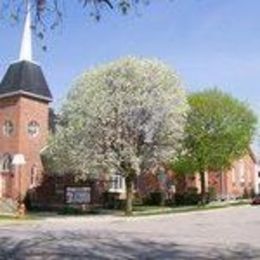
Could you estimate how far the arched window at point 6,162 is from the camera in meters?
58.4

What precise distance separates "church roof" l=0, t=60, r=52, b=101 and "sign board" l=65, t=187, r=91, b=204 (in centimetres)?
1176

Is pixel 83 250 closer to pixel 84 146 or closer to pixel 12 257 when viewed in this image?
pixel 12 257

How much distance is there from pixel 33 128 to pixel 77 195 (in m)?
10.6

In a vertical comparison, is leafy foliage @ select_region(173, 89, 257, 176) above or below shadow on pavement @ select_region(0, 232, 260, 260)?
above

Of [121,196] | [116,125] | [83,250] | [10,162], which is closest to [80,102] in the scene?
[116,125]

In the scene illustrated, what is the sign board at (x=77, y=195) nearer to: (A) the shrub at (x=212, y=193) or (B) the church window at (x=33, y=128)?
(B) the church window at (x=33, y=128)

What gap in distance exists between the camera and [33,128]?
59656 millimetres

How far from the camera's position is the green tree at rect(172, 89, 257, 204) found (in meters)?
63.1

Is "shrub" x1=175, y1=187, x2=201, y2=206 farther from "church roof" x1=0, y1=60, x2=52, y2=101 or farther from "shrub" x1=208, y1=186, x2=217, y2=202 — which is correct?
"church roof" x1=0, y1=60, x2=52, y2=101

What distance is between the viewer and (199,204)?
65062 millimetres

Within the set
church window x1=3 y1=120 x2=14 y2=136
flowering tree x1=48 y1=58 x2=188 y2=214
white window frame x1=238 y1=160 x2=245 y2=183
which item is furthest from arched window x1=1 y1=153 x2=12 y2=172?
white window frame x1=238 y1=160 x2=245 y2=183

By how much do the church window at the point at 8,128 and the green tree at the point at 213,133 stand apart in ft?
49.2

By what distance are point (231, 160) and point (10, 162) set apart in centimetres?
2108

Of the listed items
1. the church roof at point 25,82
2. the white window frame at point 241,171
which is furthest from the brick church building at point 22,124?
the white window frame at point 241,171
